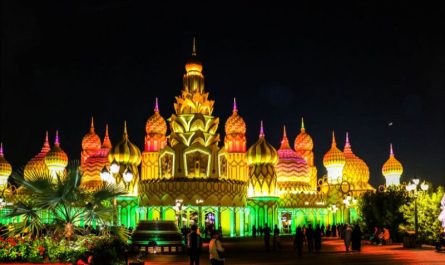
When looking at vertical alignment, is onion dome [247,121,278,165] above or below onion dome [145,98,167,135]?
below

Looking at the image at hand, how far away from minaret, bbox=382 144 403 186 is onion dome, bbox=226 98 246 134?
99.4 ft

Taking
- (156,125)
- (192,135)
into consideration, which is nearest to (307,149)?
(156,125)

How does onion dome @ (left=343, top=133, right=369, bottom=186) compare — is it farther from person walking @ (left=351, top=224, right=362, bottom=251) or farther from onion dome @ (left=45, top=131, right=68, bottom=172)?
person walking @ (left=351, top=224, right=362, bottom=251)

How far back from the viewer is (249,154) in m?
69.2

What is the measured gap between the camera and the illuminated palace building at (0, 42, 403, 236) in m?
60.9

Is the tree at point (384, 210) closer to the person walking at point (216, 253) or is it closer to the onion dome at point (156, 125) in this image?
the person walking at point (216, 253)

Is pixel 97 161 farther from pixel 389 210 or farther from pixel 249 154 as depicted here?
pixel 389 210

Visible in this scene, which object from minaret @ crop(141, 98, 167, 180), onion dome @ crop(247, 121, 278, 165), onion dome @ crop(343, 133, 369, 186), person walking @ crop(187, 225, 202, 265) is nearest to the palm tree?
person walking @ crop(187, 225, 202, 265)

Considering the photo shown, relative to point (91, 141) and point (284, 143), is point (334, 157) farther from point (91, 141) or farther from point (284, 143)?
point (91, 141)

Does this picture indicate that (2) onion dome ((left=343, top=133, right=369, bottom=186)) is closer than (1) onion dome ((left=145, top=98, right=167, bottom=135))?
No

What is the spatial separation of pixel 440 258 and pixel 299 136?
6225 cm

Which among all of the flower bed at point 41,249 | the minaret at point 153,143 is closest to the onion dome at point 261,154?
the minaret at point 153,143

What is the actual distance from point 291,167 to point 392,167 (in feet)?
74.2

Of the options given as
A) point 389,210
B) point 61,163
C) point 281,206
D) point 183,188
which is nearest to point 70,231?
point 389,210
